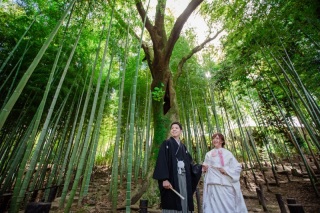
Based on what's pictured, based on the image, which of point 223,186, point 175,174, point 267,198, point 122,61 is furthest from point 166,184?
point 267,198

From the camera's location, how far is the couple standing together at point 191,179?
182 centimetres

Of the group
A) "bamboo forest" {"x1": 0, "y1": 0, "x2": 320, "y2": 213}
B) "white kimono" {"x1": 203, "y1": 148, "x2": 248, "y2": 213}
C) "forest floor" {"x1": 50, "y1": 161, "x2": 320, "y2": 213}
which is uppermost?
"bamboo forest" {"x1": 0, "y1": 0, "x2": 320, "y2": 213}

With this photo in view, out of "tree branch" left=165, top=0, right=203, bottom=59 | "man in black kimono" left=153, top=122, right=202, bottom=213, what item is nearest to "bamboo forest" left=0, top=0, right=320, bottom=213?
"tree branch" left=165, top=0, right=203, bottom=59

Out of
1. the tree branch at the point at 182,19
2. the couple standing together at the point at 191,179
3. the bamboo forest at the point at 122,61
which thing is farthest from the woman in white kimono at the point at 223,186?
the tree branch at the point at 182,19

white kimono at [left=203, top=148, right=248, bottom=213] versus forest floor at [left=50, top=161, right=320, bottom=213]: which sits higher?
white kimono at [left=203, top=148, right=248, bottom=213]

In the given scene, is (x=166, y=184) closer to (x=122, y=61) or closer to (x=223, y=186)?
(x=223, y=186)

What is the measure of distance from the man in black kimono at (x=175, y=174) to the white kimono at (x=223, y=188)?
260 mm

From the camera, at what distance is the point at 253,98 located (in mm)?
9125

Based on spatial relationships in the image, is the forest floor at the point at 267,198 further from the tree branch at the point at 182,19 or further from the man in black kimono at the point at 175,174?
the tree branch at the point at 182,19

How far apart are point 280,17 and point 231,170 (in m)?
3.89

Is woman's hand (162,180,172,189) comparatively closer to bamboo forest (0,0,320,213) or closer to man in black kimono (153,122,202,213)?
man in black kimono (153,122,202,213)

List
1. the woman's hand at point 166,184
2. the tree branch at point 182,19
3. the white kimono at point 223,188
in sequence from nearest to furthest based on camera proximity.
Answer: the woman's hand at point 166,184
the white kimono at point 223,188
the tree branch at point 182,19

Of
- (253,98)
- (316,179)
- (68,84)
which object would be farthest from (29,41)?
(253,98)

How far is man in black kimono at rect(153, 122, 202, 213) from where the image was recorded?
1.80 meters
